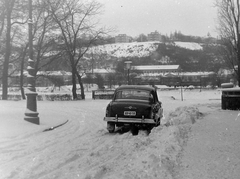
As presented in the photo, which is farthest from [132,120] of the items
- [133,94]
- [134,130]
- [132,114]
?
[133,94]

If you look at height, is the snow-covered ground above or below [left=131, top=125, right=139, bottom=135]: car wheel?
above

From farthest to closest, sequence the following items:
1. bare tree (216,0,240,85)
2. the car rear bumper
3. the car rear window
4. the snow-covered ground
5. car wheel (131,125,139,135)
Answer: bare tree (216,0,240,85) → the car rear window → car wheel (131,125,139,135) → the car rear bumper → the snow-covered ground

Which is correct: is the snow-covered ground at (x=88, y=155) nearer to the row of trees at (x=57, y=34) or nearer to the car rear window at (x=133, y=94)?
the car rear window at (x=133, y=94)

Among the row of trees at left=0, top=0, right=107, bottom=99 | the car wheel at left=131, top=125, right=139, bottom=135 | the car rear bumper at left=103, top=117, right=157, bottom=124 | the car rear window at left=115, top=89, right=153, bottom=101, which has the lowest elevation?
the car wheel at left=131, top=125, right=139, bottom=135

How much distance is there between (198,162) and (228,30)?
852 inches

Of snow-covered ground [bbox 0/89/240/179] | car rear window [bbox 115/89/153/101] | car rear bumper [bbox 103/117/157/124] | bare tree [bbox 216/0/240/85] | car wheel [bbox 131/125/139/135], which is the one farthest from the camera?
bare tree [bbox 216/0/240/85]

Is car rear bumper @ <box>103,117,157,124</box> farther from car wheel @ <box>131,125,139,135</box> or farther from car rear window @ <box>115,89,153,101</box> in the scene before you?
car rear window @ <box>115,89,153,101</box>

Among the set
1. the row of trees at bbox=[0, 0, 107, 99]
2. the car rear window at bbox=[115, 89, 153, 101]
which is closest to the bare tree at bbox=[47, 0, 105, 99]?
the row of trees at bbox=[0, 0, 107, 99]

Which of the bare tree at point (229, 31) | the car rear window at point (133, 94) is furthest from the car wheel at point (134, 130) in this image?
the bare tree at point (229, 31)

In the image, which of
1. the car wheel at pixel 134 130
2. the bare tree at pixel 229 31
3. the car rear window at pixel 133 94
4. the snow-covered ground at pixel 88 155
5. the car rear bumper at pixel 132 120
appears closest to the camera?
the snow-covered ground at pixel 88 155

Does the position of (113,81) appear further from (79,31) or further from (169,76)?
(79,31)

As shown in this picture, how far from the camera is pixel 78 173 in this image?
5203mm

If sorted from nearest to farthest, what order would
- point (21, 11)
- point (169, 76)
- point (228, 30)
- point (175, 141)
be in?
1. point (175, 141)
2. point (228, 30)
3. point (21, 11)
4. point (169, 76)

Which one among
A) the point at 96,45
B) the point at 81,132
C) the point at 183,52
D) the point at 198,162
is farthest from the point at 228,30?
the point at 183,52
